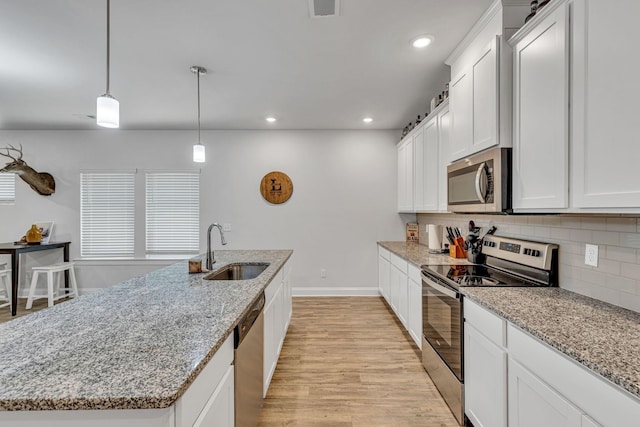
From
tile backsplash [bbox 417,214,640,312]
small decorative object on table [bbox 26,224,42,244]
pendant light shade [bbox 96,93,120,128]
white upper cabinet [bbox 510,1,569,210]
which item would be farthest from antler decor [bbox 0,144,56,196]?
tile backsplash [bbox 417,214,640,312]

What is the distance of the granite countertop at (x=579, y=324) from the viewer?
0.92m

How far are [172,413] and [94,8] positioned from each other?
2.36 metres

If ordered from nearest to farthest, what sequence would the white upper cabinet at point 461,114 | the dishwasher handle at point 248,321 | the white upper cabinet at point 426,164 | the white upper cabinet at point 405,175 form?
the dishwasher handle at point 248,321, the white upper cabinet at point 461,114, the white upper cabinet at point 426,164, the white upper cabinet at point 405,175

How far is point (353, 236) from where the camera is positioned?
4684 millimetres

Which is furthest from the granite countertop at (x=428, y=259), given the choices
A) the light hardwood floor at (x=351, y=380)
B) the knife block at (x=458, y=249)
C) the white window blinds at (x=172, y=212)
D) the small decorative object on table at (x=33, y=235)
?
the small decorative object on table at (x=33, y=235)

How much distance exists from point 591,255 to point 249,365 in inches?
73.8

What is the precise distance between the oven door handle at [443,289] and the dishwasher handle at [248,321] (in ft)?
3.90

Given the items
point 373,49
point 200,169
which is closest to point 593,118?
point 373,49

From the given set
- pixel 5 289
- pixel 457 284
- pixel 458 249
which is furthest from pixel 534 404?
pixel 5 289

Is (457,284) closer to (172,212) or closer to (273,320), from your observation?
(273,320)

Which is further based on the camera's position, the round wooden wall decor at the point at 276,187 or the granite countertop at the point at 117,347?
the round wooden wall decor at the point at 276,187

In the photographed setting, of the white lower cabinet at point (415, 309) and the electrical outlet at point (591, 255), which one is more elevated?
the electrical outlet at point (591, 255)

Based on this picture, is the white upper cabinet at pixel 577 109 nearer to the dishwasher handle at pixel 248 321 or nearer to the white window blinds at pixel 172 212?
the dishwasher handle at pixel 248 321

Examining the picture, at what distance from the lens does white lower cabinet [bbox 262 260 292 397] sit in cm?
202
